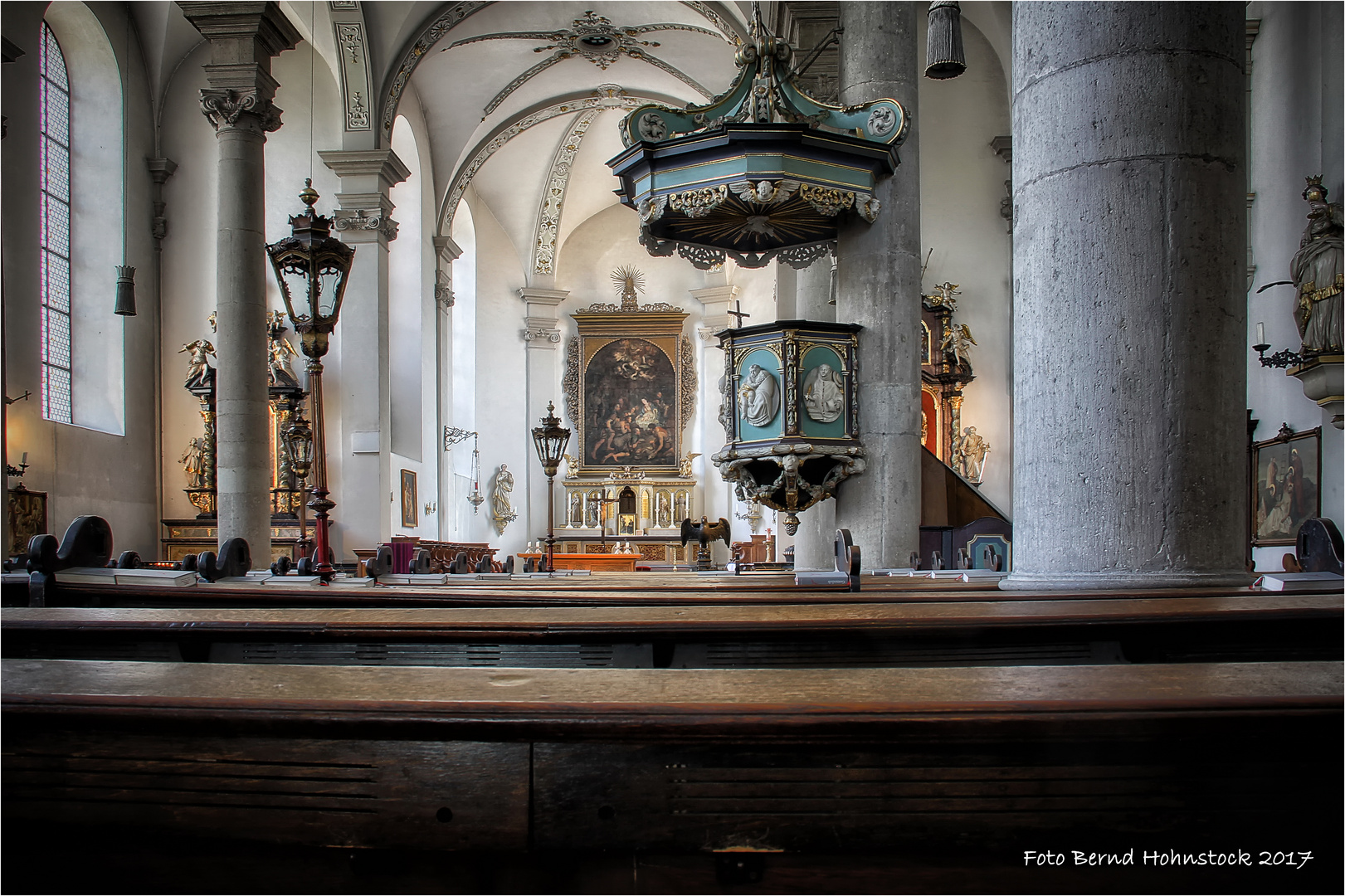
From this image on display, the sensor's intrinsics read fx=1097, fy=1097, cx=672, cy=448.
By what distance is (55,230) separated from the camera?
13.3 metres

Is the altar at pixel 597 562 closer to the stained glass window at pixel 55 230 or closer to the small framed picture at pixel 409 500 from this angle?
the small framed picture at pixel 409 500

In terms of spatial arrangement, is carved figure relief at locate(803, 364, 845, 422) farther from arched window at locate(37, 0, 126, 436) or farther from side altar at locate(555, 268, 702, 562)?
side altar at locate(555, 268, 702, 562)

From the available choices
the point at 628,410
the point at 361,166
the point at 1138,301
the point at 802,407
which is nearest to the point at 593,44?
the point at 361,166

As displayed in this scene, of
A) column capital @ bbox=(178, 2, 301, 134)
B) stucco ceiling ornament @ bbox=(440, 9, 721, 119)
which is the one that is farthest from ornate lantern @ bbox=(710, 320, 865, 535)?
stucco ceiling ornament @ bbox=(440, 9, 721, 119)

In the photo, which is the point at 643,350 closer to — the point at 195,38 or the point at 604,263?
Result: the point at 604,263

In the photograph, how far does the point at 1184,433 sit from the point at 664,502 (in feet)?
66.2

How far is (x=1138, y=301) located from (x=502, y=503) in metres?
20.0

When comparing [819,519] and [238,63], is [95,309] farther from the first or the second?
[819,519]

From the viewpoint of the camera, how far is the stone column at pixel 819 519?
809 cm

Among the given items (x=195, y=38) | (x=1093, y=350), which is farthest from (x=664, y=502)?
(x=1093, y=350)

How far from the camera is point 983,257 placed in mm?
14586

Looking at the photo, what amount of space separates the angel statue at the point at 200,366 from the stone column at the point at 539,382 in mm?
9214

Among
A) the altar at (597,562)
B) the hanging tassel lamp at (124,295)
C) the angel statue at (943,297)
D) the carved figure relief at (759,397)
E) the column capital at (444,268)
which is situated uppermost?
the column capital at (444,268)

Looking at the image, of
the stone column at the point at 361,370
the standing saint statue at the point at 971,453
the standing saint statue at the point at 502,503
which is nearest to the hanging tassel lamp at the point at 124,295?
the stone column at the point at 361,370
